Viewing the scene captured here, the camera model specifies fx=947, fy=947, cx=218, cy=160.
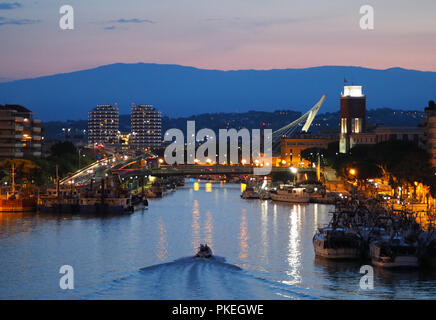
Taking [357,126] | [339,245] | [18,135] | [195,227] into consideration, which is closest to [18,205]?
[195,227]

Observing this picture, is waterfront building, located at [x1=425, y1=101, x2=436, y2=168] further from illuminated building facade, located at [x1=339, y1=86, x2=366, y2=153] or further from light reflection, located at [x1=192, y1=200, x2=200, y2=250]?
illuminated building facade, located at [x1=339, y1=86, x2=366, y2=153]

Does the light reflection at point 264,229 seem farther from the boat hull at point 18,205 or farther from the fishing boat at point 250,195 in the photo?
the boat hull at point 18,205

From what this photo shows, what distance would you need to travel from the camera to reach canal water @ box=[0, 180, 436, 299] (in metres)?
27.8

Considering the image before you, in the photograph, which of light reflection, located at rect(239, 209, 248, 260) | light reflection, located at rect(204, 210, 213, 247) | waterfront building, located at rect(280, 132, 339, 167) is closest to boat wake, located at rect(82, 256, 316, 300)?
light reflection, located at rect(239, 209, 248, 260)

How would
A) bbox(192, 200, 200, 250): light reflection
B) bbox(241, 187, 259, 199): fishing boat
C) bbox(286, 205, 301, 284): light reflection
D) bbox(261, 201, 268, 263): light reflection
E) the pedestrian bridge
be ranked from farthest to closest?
the pedestrian bridge, bbox(241, 187, 259, 199): fishing boat, bbox(192, 200, 200, 250): light reflection, bbox(261, 201, 268, 263): light reflection, bbox(286, 205, 301, 284): light reflection

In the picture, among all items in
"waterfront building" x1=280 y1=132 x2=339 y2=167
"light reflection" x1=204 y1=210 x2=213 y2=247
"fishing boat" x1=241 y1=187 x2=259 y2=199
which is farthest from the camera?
"waterfront building" x1=280 y1=132 x2=339 y2=167

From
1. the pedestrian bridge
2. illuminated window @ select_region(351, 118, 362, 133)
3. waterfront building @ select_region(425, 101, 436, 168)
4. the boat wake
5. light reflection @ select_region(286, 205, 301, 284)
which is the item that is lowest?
the boat wake

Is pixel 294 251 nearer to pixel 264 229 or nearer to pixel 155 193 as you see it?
pixel 264 229

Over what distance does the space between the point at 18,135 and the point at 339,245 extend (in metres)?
47.6

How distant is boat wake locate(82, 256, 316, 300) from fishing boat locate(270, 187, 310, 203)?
35837mm

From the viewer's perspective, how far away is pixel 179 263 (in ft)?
106

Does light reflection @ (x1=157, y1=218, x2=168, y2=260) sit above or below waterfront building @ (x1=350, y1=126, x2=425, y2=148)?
below

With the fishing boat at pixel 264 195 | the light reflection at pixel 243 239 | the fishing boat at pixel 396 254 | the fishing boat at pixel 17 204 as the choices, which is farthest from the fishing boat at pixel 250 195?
the fishing boat at pixel 396 254
